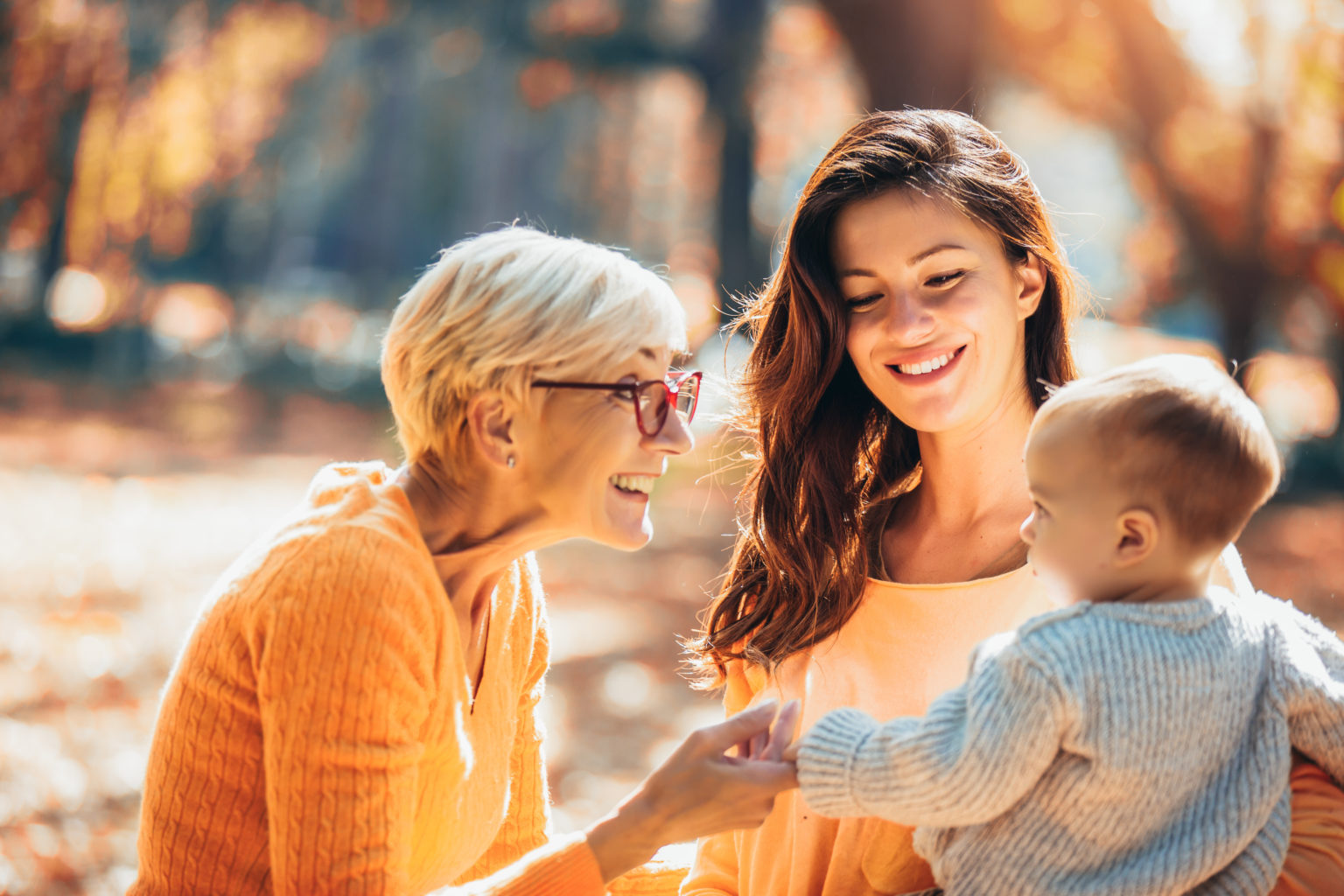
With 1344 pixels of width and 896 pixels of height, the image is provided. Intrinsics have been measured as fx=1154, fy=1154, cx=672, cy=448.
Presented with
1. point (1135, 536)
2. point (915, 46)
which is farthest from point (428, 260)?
point (1135, 536)

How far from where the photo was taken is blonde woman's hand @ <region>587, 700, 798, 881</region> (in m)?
1.69

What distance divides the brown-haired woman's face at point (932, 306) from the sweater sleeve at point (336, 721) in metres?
1.03

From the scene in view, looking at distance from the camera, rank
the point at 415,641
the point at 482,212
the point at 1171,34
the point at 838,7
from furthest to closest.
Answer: the point at 482,212 → the point at 1171,34 → the point at 838,7 → the point at 415,641

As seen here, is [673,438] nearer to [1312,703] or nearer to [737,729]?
[737,729]

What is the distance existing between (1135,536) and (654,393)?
82cm

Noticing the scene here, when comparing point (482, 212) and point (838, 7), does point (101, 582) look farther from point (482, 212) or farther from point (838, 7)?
point (482, 212)

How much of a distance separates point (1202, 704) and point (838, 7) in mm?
5198

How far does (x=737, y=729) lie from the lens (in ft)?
5.70

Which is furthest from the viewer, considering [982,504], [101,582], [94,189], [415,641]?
[94,189]

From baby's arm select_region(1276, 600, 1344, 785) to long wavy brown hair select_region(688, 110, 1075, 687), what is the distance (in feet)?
2.33

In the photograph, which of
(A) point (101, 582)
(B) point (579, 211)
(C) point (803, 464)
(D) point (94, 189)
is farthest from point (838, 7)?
(B) point (579, 211)

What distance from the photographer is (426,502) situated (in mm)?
1952

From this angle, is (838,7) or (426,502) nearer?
(426,502)

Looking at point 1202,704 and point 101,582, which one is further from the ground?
point 1202,704
